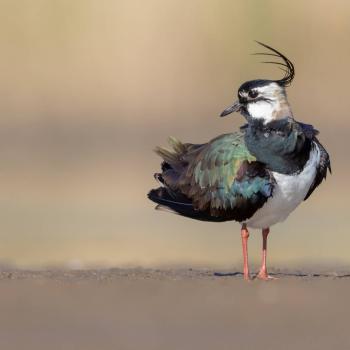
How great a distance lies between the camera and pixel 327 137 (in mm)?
31984

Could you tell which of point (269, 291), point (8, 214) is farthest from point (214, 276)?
point (8, 214)

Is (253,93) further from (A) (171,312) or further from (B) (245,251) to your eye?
(A) (171,312)

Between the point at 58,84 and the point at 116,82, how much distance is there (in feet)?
4.43

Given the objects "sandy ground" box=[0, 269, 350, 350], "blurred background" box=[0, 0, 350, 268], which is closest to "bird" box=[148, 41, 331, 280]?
"sandy ground" box=[0, 269, 350, 350]

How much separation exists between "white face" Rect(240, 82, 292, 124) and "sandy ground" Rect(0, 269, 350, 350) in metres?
1.26

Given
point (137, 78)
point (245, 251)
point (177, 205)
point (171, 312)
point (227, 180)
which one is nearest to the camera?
point (171, 312)

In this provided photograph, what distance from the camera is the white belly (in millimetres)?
13195

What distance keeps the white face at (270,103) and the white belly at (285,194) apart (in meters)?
0.39

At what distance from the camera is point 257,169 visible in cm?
1321

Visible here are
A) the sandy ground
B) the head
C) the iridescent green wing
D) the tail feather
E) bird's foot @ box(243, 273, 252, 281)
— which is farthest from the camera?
the tail feather

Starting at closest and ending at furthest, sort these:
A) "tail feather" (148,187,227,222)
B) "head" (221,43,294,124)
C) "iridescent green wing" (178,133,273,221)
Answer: "iridescent green wing" (178,133,273,221)
"head" (221,43,294,124)
"tail feather" (148,187,227,222)

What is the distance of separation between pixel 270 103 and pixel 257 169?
0.62 metres

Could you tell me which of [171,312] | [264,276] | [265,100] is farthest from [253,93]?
[171,312]

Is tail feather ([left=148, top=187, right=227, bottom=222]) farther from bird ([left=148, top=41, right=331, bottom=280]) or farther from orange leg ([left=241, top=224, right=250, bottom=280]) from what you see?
orange leg ([left=241, top=224, right=250, bottom=280])
